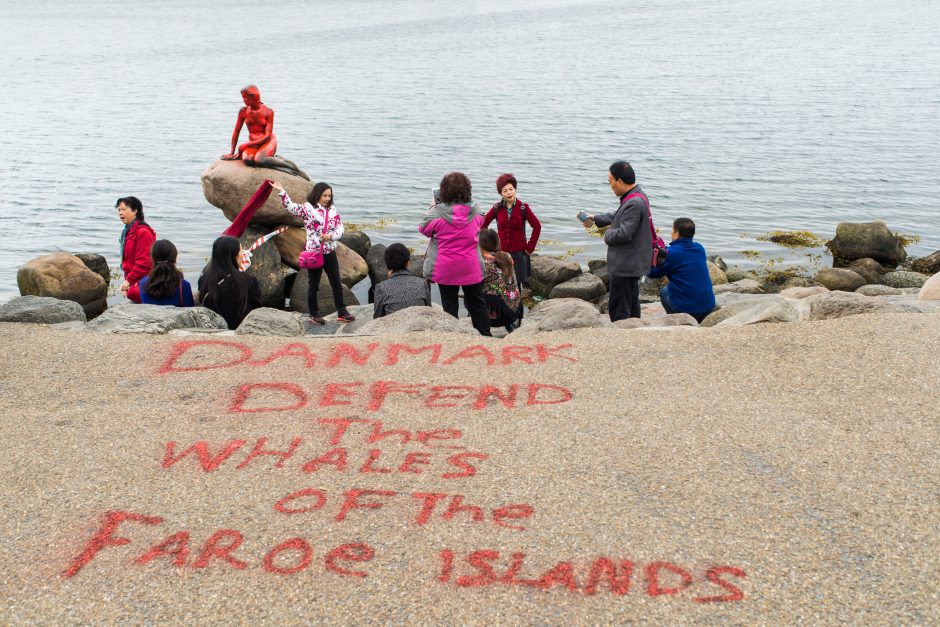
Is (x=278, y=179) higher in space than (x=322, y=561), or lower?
higher

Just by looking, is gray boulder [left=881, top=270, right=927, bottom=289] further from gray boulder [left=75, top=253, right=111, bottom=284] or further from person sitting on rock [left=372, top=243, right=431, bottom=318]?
gray boulder [left=75, top=253, right=111, bottom=284]

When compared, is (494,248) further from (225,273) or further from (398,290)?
(225,273)

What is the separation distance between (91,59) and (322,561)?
68.0m

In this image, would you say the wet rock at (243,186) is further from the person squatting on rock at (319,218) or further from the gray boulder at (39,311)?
the gray boulder at (39,311)

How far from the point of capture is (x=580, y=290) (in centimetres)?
1370

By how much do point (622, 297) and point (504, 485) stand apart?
177 inches

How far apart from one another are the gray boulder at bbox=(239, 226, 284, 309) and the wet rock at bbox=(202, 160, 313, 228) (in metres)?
0.29

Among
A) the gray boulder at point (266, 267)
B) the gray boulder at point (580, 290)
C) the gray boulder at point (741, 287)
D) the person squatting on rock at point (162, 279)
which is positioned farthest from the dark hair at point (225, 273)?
the gray boulder at point (741, 287)

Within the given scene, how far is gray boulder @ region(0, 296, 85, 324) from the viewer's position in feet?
25.2

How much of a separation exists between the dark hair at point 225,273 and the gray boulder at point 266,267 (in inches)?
175

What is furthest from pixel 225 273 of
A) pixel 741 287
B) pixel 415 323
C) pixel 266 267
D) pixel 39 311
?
pixel 741 287

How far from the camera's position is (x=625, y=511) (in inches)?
169

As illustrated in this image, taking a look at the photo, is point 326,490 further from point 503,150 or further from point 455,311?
point 503,150

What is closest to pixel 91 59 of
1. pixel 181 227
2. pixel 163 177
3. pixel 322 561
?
pixel 163 177
